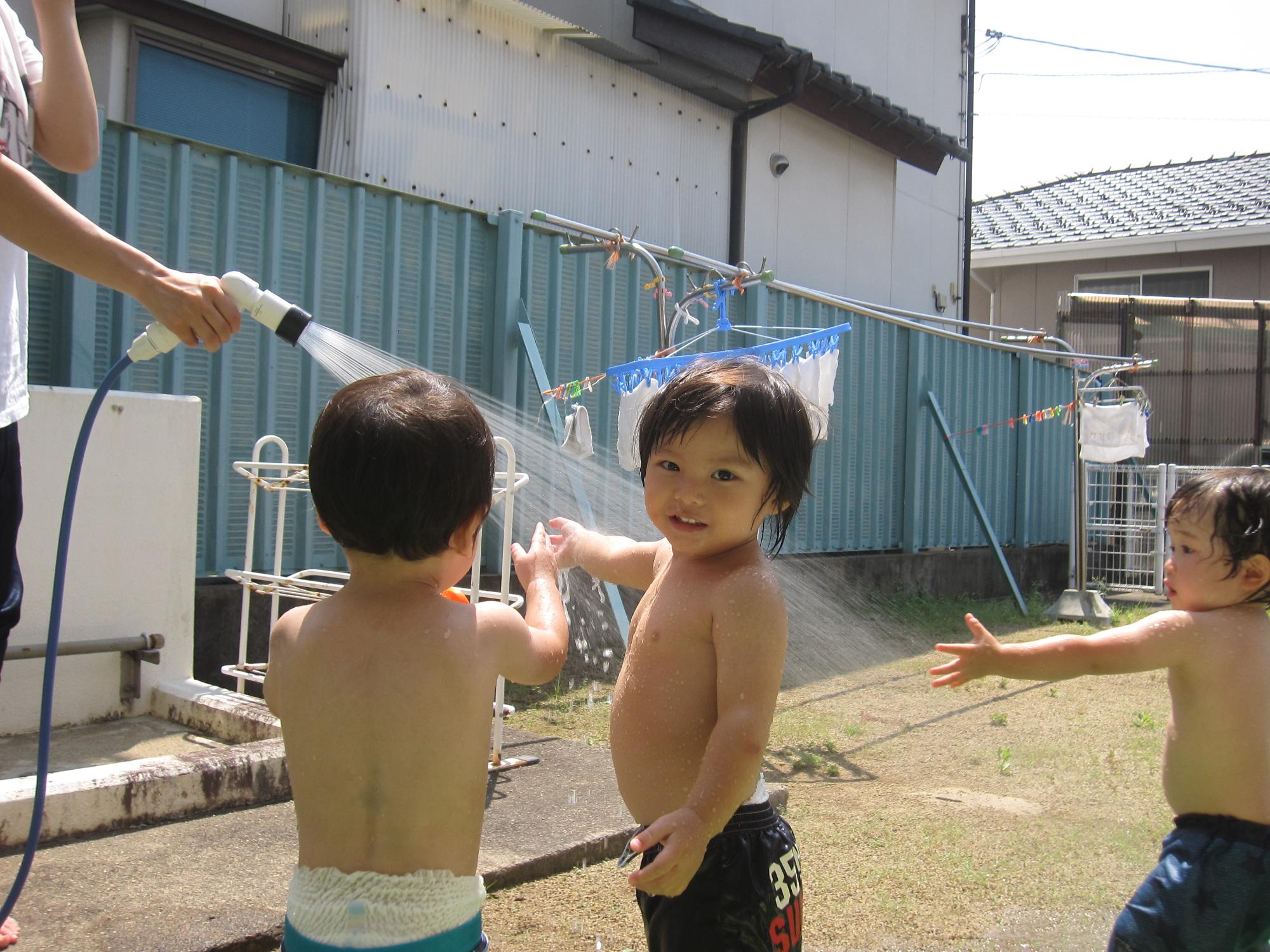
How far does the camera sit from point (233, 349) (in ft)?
16.2

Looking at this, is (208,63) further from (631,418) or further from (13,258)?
(13,258)

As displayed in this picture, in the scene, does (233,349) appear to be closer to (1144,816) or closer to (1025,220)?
(1144,816)

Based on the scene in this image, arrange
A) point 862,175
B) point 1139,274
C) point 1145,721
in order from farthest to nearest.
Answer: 1. point 1139,274
2. point 862,175
3. point 1145,721

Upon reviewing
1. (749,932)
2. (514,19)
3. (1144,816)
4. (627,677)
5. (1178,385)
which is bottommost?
(1144,816)

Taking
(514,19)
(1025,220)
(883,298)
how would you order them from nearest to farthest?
(514,19) → (883,298) → (1025,220)

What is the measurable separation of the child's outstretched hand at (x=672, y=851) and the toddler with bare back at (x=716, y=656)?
0.15 ft

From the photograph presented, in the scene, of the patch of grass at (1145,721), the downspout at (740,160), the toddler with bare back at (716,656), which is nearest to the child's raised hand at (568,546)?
the toddler with bare back at (716,656)

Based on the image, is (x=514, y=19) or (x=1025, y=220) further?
(x=1025, y=220)

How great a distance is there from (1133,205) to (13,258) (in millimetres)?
18971

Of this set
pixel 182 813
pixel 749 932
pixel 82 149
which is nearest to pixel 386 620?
pixel 749 932

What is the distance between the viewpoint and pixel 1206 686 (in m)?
2.21

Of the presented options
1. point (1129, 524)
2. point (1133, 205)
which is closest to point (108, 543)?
point (1129, 524)

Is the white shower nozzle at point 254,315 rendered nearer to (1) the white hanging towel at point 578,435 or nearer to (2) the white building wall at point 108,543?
(2) the white building wall at point 108,543

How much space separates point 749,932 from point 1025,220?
18.7m
